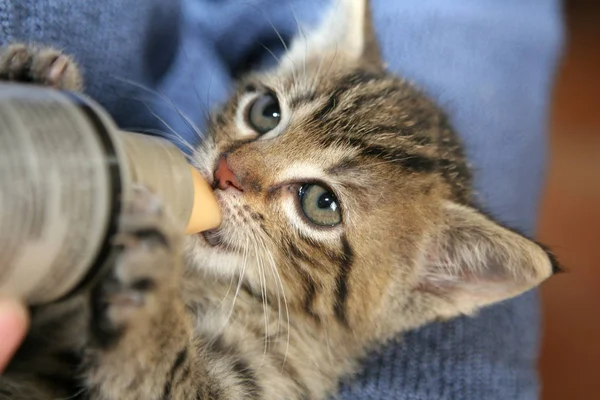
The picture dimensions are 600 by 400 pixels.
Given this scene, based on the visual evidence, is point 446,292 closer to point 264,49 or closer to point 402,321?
point 402,321

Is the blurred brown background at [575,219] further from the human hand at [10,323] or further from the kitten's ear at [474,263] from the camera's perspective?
the human hand at [10,323]

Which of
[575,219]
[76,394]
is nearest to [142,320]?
[76,394]

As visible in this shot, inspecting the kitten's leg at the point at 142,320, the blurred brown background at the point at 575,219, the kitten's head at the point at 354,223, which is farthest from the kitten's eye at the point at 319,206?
the blurred brown background at the point at 575,219

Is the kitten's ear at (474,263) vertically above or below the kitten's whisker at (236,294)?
above

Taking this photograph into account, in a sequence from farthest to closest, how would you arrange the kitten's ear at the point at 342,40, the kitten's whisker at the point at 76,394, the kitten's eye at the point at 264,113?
the kitten's ear at the point at 342,40 → the kitten's eye at the point at 264,113 → the kitten's whisker at the point at 76,394

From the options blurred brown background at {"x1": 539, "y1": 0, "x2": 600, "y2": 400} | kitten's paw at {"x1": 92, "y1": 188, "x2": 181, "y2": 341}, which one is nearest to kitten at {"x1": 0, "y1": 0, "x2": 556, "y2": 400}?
kitten's paw at {"x1": 92, "y1": 188, "x2": 181, "y2": 341}

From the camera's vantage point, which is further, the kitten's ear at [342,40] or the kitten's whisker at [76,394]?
the kitten's ear at [342,40]
